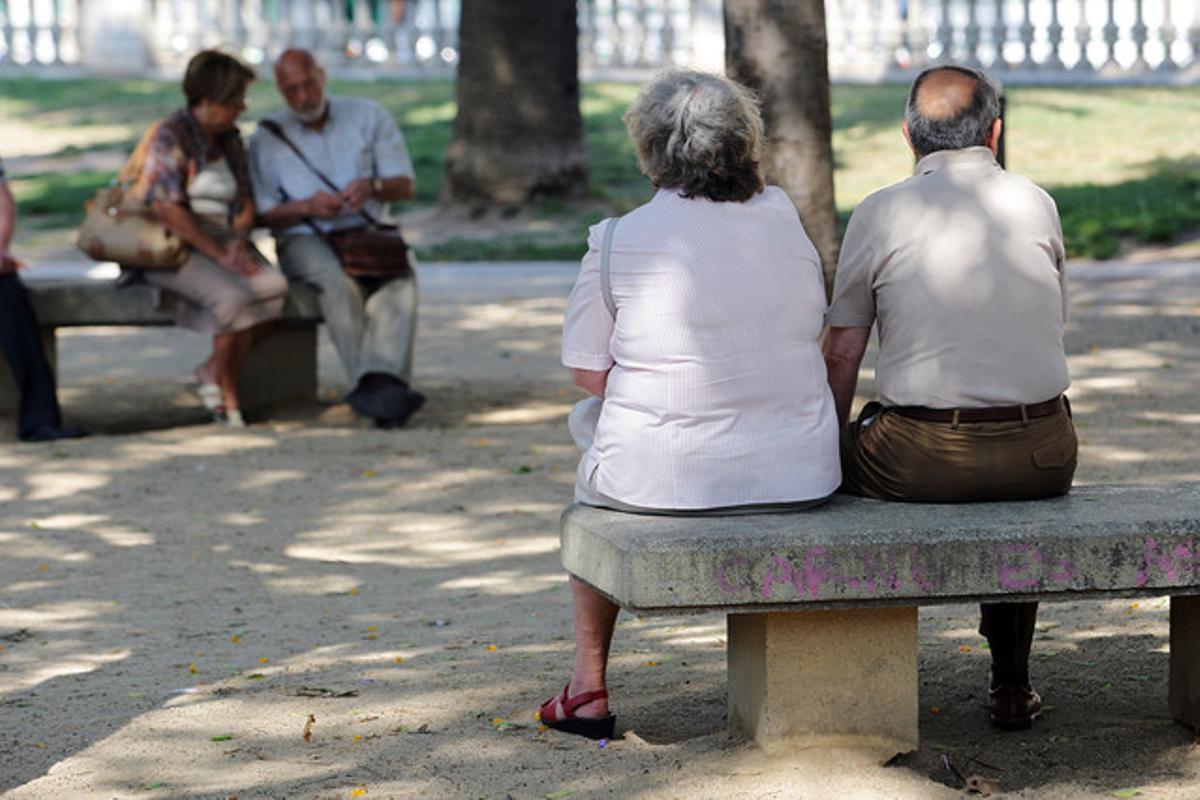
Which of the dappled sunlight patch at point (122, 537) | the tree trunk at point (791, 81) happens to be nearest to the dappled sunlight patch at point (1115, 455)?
the tree trunk at point (791, 81)

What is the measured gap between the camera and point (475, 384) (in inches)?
419

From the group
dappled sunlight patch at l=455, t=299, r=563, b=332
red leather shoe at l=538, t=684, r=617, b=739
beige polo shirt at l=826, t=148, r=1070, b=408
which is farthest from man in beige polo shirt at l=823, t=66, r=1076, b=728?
dappled sunlight patch at l=455, t=299, r=563, b=332

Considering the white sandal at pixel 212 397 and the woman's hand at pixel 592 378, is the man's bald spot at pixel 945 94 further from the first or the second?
the white sandal at pixel 212 397

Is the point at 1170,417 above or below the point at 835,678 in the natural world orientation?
below

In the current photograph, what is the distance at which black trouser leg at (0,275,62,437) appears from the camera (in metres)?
9.13

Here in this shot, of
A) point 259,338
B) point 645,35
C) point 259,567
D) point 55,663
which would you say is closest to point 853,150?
point 645,35

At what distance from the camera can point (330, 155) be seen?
934cm

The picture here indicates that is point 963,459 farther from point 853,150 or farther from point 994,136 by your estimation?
point 853,150

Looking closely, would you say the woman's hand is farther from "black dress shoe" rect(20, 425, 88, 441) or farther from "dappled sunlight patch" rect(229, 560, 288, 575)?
"black dress shoe" rect(20, 425, 88, 441)

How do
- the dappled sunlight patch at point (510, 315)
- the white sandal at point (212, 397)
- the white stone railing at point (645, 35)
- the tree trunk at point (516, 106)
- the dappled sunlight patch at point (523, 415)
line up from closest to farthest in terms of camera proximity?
the white sandal at point (212, 397), the dappled sunlight patch at point (523, 415), the dappled sunlight patch at point (510, 315), the tree trunk at point (516, 106), the white stone railing at point (645, 35)

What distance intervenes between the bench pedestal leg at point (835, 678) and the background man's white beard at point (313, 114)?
5.31 metres

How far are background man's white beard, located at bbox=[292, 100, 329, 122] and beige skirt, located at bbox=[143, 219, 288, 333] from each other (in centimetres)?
61

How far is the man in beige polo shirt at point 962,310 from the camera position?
4504 mm

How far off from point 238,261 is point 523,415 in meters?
1.51
